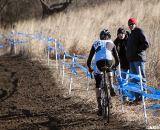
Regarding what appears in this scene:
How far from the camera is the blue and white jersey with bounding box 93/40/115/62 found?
10234 millimetres

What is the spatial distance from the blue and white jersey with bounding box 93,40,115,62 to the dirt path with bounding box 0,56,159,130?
4.00 ft

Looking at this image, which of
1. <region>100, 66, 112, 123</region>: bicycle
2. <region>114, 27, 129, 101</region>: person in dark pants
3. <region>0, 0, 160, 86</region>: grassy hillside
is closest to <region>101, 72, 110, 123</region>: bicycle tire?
<region>100, 66, 112, 123</region>: bicycle

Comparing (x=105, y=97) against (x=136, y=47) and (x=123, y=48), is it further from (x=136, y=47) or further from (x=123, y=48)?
(x=123, y=48)

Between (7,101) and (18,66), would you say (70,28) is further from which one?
(7,101)

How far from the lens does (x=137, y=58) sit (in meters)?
11.6

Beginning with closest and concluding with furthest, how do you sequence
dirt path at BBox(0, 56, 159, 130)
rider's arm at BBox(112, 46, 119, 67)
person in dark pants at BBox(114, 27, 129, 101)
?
dirt path at BBox(0, 56, 159, 130), rider's arm at BBox(112, 46, 119, 67), person in dark pants at BBox(114, 27, 129, 101)

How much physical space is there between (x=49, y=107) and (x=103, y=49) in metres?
2.62

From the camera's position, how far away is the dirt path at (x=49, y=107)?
1010 centimetres

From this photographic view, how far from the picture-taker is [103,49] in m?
10.2

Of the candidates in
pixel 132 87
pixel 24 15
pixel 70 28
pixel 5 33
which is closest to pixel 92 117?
pixel 132 87

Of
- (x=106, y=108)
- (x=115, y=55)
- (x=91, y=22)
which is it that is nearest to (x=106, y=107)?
(x=106, y=108)

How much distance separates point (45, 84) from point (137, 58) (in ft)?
15.7

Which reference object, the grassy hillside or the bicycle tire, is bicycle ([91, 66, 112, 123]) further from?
the grassy hillside

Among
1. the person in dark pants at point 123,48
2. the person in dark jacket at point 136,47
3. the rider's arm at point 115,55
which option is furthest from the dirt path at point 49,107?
the rider's arm at point 115,55
